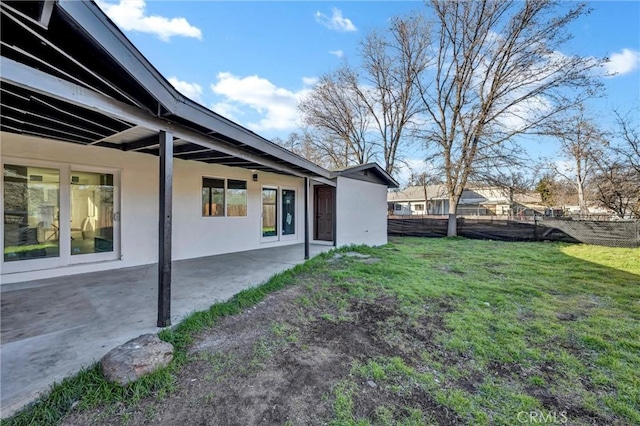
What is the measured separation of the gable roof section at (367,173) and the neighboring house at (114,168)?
76 millimetres

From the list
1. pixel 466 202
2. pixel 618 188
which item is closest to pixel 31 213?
pixel 618 188

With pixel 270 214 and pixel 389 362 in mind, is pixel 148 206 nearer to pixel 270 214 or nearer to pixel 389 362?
pixel 270 214

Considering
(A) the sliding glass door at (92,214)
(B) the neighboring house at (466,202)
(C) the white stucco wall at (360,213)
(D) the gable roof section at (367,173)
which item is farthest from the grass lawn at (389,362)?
(B) the neighboring house at (466,202)

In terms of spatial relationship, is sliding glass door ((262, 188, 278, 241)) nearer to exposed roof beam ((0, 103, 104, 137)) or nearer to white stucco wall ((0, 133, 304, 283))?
white stucco wall ((0, 133, 304, 283))

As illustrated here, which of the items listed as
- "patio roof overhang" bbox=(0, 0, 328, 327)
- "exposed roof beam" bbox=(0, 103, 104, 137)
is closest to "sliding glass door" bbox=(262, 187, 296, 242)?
"patio roof overhang" bbox=(0, 0, 328, 327)

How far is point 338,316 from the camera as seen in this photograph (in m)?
3.75

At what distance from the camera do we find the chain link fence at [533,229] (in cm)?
971

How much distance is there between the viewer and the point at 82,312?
3363 mm

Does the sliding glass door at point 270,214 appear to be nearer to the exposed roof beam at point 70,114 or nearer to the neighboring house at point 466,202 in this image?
the exposed roof beam at point 70,114

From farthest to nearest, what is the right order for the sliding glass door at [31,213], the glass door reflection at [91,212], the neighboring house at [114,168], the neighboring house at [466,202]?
the neighboring house at [466,202] < the glass door reflection at [91,212] < the sliding glass door at [31,213] < the neighboring house at [114,168]

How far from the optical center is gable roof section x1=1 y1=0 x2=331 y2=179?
1824 mm

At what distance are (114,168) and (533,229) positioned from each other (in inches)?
566

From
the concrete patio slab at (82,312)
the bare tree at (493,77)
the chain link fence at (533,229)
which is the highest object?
the bare tree at (493,77)

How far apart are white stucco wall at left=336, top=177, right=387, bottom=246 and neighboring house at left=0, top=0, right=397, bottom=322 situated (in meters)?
0.07
